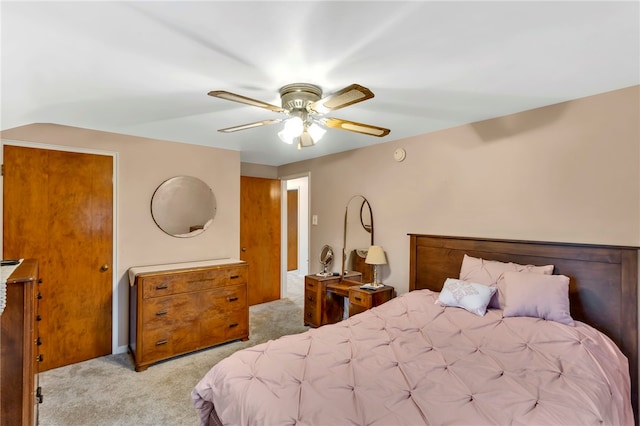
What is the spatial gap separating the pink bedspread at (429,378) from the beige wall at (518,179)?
2.70 feet

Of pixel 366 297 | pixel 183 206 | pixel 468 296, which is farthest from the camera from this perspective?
pixel 183 206

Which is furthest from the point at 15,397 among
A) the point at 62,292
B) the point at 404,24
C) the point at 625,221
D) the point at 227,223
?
the point at 625,221

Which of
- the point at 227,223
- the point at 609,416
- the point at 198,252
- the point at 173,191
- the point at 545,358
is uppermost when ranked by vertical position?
the point at 173,191

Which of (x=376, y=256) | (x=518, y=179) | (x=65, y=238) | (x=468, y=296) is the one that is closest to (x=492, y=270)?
(x=468, y=296)

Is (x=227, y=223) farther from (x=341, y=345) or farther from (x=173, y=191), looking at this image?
(x=341, y=345)

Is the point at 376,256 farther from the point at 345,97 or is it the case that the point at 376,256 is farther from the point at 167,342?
the point at 167,342

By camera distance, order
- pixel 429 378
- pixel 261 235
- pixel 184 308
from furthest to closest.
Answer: pixel 261 235 → pixel 184 308 → pixel 429 378

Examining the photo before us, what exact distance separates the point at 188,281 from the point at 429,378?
2469 millimetres

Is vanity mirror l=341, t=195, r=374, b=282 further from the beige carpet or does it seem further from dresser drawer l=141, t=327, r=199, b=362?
dresser drawer l=141, t=327, r=199, b=362

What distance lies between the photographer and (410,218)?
10.9 feet

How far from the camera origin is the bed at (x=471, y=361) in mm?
1265

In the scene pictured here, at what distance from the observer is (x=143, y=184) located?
130 inches

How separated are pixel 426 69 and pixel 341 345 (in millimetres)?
1718

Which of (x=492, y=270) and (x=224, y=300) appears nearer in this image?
(x=492, y=270)
